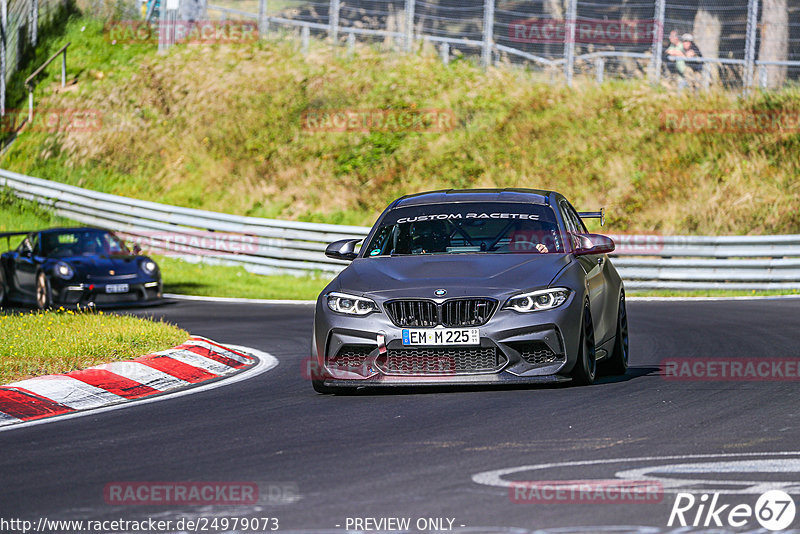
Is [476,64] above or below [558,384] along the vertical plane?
above

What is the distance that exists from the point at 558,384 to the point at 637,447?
8.41ft

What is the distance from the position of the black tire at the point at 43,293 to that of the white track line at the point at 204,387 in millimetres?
7223

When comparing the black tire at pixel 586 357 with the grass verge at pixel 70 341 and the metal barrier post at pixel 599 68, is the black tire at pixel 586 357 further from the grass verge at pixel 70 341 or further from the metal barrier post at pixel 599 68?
the metal barrier post at pixel 599 68

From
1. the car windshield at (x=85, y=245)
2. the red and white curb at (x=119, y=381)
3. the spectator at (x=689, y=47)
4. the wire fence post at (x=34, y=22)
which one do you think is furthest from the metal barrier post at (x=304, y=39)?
the red and white curb at (x=119, y=381)

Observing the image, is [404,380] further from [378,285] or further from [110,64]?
[110,64]

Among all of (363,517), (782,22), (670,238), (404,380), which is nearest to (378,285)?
(404,380)

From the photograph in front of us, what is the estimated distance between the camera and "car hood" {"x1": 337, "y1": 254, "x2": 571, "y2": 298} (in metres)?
8.99

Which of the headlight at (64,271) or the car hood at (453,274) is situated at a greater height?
the car hood at (453,274)

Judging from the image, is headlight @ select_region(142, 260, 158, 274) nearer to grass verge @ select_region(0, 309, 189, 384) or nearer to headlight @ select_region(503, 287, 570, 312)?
grass verge @ select_region(0, 309, 189, 384)

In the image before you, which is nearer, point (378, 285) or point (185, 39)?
point (378, 285)

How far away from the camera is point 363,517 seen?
5.32m

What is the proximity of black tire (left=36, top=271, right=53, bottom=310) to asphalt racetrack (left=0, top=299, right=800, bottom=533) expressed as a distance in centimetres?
977

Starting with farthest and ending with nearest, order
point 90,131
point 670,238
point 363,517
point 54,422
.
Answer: point 90,131, point 670,238, point 54,422, point 363,517

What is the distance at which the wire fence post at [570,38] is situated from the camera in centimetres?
2948
